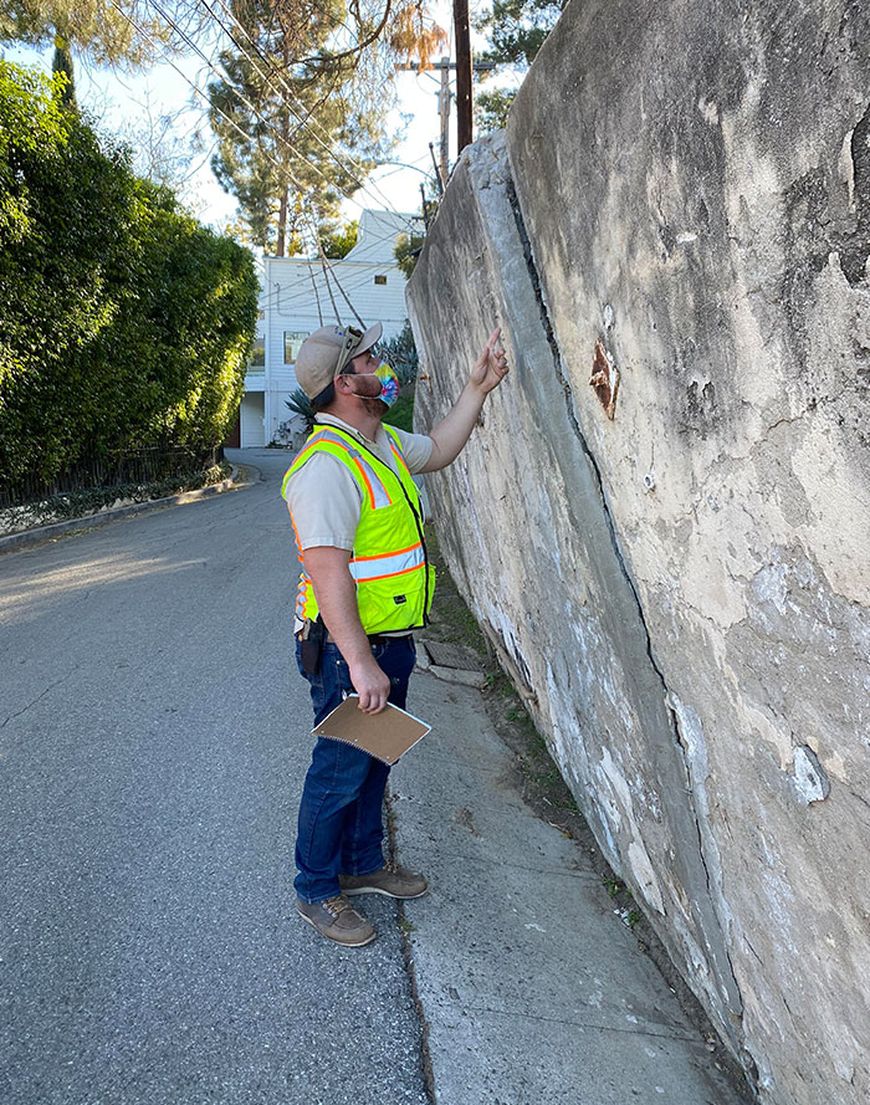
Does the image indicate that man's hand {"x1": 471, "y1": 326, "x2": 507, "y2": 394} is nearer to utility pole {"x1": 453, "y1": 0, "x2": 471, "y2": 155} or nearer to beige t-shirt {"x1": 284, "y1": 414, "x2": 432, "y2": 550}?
beige t-shirt {"x1": 284, "y1": 414, "x2": 432, "y2": 550}

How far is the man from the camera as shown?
2.53 metres

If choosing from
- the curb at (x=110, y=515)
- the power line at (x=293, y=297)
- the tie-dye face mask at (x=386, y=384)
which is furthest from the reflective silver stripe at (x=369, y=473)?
the power line at (x=293, y=297)

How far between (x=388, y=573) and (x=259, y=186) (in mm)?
37958

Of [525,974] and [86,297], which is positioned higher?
[86,297]

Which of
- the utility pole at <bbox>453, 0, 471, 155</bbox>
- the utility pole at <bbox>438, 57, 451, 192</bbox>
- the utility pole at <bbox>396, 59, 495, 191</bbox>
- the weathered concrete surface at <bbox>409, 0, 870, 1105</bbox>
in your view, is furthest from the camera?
the utility pole at <bbox>438, 57, 451, 192</bbox>

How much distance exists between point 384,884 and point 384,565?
3.86 feet

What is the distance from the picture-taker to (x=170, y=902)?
9.72ft

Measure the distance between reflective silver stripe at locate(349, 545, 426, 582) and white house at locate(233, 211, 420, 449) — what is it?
3317 cm

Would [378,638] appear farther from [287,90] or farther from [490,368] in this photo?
[287,90]

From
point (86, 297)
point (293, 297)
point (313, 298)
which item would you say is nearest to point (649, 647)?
point (86, 297)

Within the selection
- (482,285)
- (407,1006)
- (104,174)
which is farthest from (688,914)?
(104,174)

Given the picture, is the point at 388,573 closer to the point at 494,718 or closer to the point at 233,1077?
the point at 233,1077

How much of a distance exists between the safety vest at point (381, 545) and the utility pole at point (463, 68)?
437 inches

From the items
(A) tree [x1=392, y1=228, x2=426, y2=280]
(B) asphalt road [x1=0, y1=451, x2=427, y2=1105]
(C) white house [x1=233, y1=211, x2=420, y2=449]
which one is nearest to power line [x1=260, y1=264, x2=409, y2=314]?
(C) white house [x1=233, y1=211, x2=420, y2=449]
